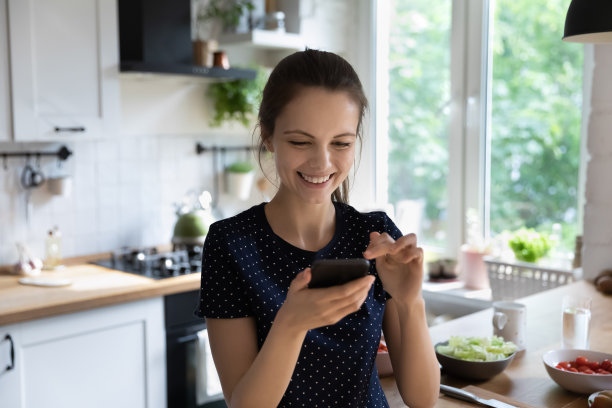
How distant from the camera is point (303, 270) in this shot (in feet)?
4.11

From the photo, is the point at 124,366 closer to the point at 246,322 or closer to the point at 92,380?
the point at 92,380

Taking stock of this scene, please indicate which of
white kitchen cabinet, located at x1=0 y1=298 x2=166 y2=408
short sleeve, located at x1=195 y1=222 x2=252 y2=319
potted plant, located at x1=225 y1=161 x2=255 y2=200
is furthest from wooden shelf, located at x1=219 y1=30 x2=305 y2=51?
short sleeve, located at x1=195 y1=222 x2=252 y2=319

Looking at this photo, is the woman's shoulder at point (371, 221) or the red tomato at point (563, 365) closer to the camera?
the woman's shoulder at point (371, 221)

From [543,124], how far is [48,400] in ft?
7.98

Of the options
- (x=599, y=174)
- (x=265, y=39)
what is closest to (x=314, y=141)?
(x=599, y=174)

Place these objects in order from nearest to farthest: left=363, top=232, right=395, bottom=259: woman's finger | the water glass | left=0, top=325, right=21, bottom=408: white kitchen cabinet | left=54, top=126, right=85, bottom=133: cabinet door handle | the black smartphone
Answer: the black smartphone < left=363, top=232, right=395, bottom=259: woman's finger < the water glass < left=0, top=325, right=21, bottom=408: white kitchen cabinet < left=54, top=126, right=85, bottom=133: cabinet door handle

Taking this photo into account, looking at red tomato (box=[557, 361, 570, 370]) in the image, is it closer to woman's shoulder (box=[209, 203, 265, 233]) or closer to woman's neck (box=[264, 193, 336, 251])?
woman's neck (box=[264, 193, 336, 251])

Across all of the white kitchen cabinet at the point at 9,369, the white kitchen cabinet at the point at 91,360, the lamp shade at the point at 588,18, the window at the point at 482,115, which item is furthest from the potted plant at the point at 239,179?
the lamp shade at the point at 588,18

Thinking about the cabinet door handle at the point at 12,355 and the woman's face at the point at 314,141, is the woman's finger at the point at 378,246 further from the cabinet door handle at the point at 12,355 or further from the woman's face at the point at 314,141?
the cabinet door handle at the point at 12,355

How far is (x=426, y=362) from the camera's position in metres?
1.29

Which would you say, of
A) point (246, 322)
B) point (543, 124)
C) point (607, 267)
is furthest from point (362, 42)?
point (246, 322)

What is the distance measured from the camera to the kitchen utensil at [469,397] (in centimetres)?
145

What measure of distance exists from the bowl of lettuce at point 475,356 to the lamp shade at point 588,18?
0.75 meters

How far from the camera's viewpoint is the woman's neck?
4.37 feet
